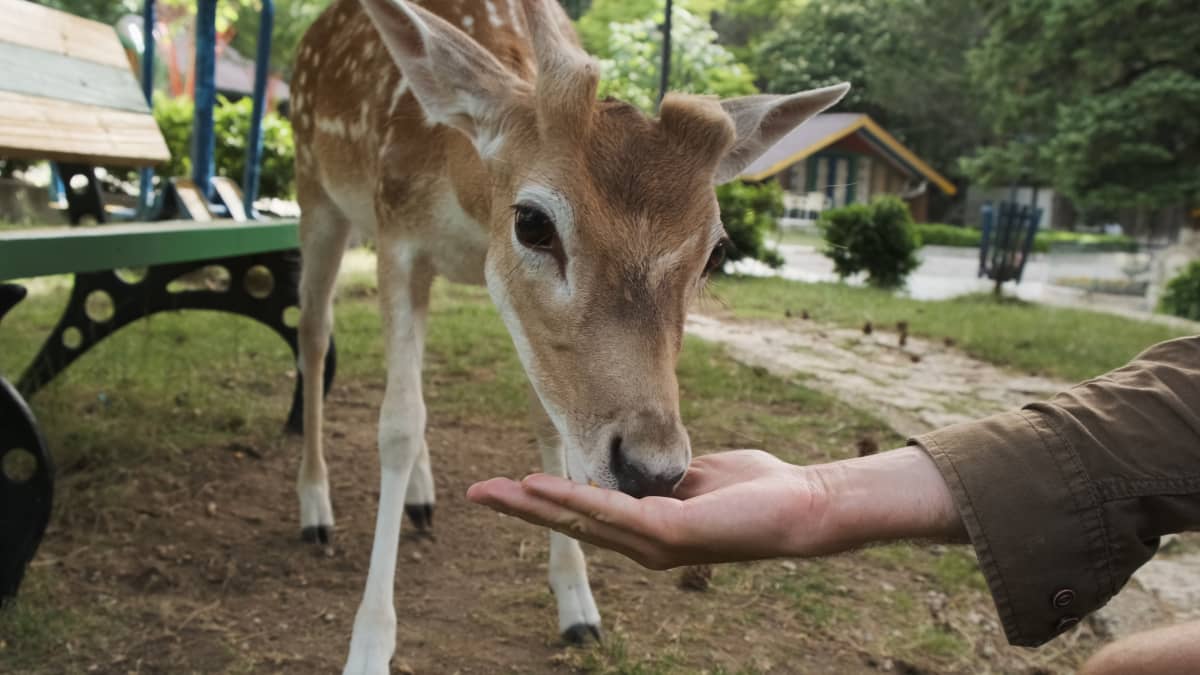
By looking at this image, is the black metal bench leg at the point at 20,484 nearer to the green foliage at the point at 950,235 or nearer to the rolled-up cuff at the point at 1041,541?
the rolled-up cuff at the point at 1041,541

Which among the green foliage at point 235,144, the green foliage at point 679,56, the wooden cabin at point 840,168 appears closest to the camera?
the wooden cabin at point 840,168

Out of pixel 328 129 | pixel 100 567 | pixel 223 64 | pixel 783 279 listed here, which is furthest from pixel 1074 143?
pixel 223 64

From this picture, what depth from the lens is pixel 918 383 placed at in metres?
6.89

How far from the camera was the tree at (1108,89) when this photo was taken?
1644cm

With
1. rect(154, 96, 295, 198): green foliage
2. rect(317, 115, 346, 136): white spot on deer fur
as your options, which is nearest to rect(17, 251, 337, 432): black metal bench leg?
rect(317, 115, 346, 136): white spot on deer fur

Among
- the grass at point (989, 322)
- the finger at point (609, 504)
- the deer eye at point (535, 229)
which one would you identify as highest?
the deer eye at point (535, 229)

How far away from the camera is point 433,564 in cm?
346

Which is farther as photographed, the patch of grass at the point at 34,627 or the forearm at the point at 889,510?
the patch of grass at the point at 34,627

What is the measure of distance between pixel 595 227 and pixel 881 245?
13960 mm

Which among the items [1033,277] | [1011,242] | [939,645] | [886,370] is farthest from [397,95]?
[1033,277]

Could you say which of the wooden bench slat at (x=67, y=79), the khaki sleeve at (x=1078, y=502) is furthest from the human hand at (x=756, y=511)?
the wooden bench slat at (x=67, y=79)

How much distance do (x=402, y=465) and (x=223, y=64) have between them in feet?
120

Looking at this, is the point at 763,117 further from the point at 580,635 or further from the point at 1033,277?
the point at 1033,277

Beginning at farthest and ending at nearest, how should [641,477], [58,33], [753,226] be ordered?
[753,226], [58,33], [641,477]
